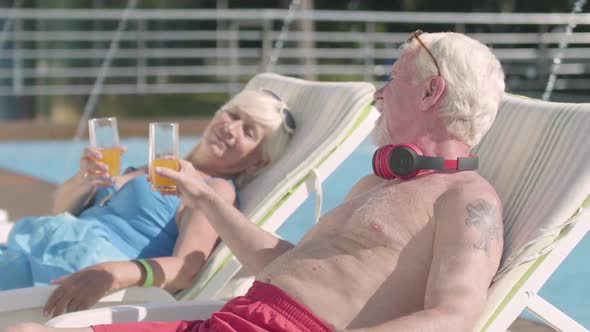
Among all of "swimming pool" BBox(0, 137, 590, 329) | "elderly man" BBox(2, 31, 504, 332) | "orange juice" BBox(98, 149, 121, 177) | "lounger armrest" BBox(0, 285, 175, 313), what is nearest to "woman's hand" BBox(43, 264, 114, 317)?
"lounger armrest" BBox(0, 285, 175, 313)

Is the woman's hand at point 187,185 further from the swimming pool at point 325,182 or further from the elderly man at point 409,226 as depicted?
the swimming pool at point 325,182

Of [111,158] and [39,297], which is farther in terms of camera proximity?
[111,158]

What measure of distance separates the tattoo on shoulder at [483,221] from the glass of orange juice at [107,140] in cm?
134

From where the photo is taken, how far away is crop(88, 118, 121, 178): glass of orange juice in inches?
112

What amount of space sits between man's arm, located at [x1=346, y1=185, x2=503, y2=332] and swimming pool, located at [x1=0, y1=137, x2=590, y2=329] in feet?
7.12

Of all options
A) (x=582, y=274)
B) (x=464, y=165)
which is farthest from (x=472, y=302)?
(x=582, y=274)

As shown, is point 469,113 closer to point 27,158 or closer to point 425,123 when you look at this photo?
point 425,123

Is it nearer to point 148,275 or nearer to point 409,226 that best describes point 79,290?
point 148,275

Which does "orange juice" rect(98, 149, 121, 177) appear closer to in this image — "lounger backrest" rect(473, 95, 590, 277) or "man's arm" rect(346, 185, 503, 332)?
"lounger backrest" rect(473, 95, 590, 277)

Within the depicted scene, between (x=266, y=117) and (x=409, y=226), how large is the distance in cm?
144

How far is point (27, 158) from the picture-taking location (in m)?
9.19

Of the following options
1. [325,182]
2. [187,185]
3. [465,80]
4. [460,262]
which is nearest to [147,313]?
[187,185]

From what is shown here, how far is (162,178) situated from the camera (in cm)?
238

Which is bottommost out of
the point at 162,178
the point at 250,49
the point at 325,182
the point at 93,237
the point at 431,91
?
the point at 325,182
